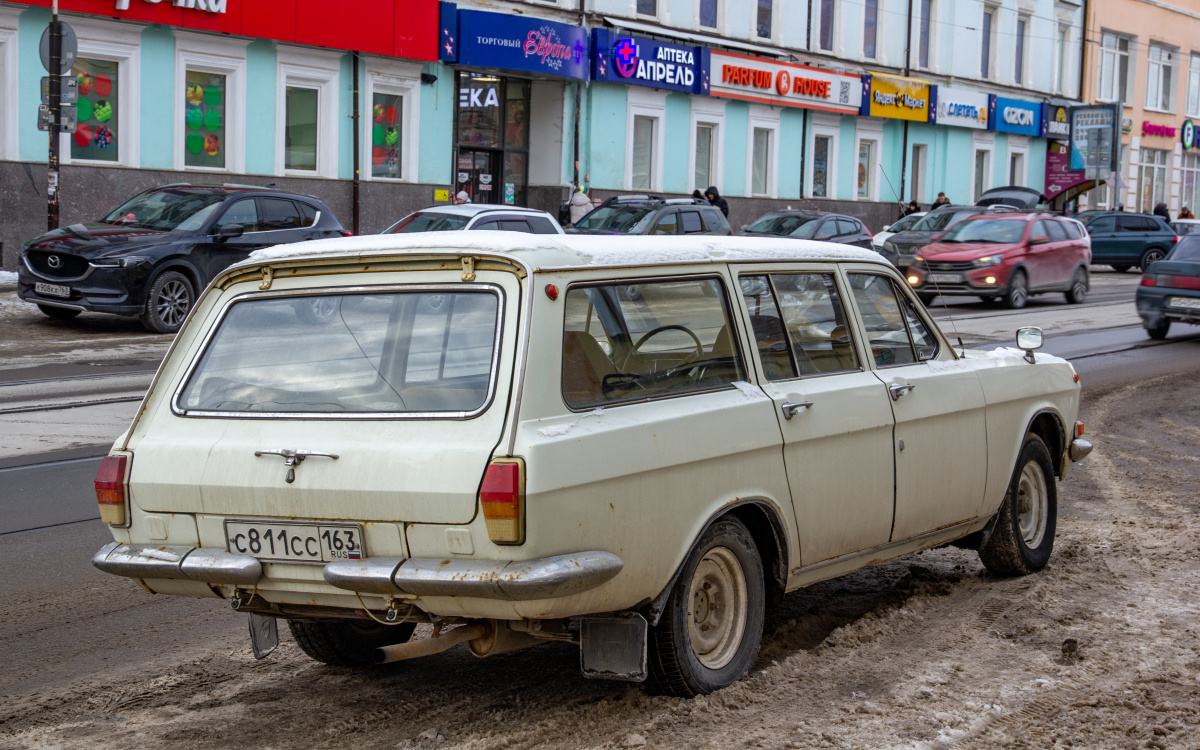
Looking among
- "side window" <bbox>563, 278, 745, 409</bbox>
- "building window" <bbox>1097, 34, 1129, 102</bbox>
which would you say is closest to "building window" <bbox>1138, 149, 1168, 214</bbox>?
"building window" <bbox>1097, 34, 1129, 102</bbox>

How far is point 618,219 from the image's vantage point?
23422 mm

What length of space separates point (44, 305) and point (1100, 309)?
1806cm

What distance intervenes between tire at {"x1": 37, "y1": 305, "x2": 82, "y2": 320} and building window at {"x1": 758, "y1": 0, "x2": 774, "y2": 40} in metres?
23.5

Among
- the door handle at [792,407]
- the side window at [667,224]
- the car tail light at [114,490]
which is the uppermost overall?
the side window at [667,224]

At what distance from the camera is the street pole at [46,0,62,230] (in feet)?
63.7

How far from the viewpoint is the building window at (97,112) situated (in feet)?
73.0

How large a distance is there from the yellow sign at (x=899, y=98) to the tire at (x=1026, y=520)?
34675 mm

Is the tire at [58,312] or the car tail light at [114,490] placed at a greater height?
the car tail light at [114,490]

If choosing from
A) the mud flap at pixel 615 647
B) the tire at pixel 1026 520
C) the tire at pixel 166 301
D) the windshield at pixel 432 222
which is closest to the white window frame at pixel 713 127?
the windshield at pixel 432 222

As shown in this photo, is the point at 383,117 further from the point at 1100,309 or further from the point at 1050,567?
the point at 1050,567

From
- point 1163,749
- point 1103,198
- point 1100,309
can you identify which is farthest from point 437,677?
point 1103,198

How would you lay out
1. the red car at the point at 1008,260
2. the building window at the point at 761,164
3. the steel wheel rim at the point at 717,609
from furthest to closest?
the building window at the point at 761,164
the red car at the point at 1008,260
the steel wheel rim at the point at 717,609

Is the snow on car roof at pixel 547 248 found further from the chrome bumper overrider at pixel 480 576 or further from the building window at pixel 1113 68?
the building window at pixel 1113 68

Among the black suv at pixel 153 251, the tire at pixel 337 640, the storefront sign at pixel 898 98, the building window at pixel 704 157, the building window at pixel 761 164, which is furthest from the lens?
the storefront sign at pixel 898 98
